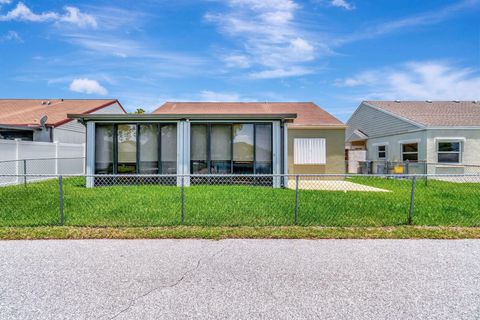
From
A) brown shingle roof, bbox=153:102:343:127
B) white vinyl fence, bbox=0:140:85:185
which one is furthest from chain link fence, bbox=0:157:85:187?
brown shingle roof, bbox=153:102:343:127

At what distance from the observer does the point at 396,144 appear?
17.3 metres

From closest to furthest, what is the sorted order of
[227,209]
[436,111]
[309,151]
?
[227,209]
[309,151]
[436,111]

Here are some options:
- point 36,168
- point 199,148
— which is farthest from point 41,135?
point 199,148

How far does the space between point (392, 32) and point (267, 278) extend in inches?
531

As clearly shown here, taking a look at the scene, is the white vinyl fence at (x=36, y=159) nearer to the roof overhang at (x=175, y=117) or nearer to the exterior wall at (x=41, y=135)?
the exterior wall at (x=41, y=135)

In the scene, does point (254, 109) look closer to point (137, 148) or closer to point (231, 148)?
point (231, 148)

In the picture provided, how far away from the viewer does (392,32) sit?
42.4 feet

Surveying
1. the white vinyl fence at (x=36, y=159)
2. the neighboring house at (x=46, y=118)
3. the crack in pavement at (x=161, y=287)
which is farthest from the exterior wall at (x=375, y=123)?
the neighboring house at (x=46, y=118)

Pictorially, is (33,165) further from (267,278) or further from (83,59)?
(267,278)

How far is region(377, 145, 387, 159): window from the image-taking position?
18781mm

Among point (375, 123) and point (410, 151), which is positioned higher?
point (375, 123)

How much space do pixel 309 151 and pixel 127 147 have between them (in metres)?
8.34

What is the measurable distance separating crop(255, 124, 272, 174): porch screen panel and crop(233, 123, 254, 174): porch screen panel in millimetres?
228

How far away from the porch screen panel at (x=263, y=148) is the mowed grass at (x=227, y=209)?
92.6 inches
